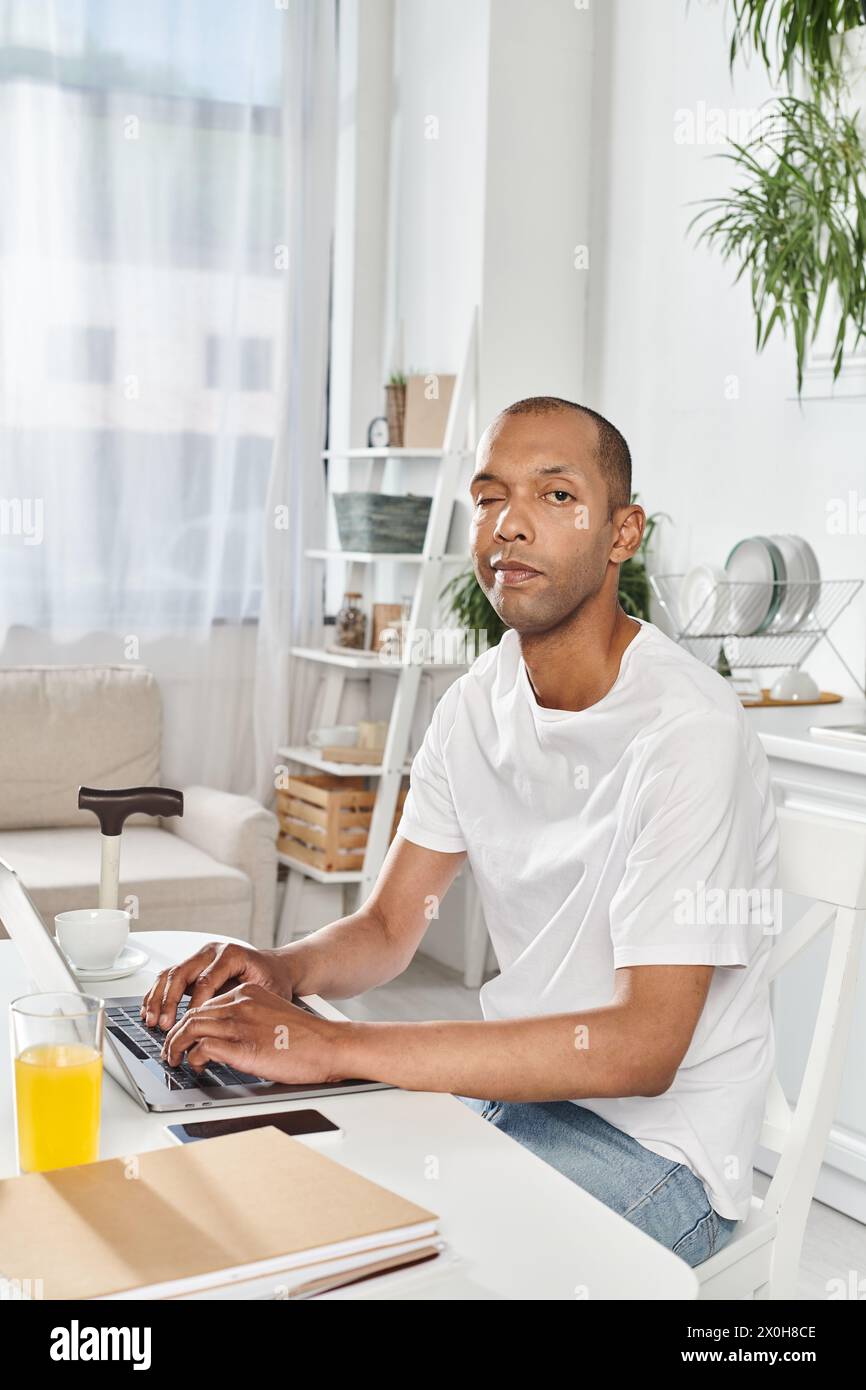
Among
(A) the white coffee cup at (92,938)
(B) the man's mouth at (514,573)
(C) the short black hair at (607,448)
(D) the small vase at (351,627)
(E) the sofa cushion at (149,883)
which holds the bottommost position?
(E) the sofa cushion at (149,883)

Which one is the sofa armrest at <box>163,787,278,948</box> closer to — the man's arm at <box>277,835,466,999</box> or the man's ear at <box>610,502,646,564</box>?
the man's arm at <box>277,835,466,999</box>

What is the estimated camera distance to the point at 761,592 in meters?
2.89

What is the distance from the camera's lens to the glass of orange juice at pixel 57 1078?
0.98 meters

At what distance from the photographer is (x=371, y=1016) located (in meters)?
3.61

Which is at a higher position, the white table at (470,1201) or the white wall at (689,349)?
the white wall at (689,349)

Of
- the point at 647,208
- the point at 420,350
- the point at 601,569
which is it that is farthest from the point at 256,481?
the point at 601,569

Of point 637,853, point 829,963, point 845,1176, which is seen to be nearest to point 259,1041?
point 637,853

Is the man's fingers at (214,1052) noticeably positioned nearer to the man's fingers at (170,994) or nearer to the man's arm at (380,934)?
the man's fingers at (170,994)

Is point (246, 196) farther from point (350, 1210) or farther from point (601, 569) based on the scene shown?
point (350, 1210)

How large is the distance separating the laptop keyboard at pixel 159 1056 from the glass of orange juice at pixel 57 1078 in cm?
15

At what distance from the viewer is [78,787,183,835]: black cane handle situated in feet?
5.09

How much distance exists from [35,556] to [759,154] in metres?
2.08

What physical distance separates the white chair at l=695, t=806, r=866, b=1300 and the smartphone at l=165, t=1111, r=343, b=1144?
46 centimetres

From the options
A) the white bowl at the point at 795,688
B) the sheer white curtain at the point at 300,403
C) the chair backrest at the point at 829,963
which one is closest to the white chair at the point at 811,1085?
the chair backrest at the point at 829,963
